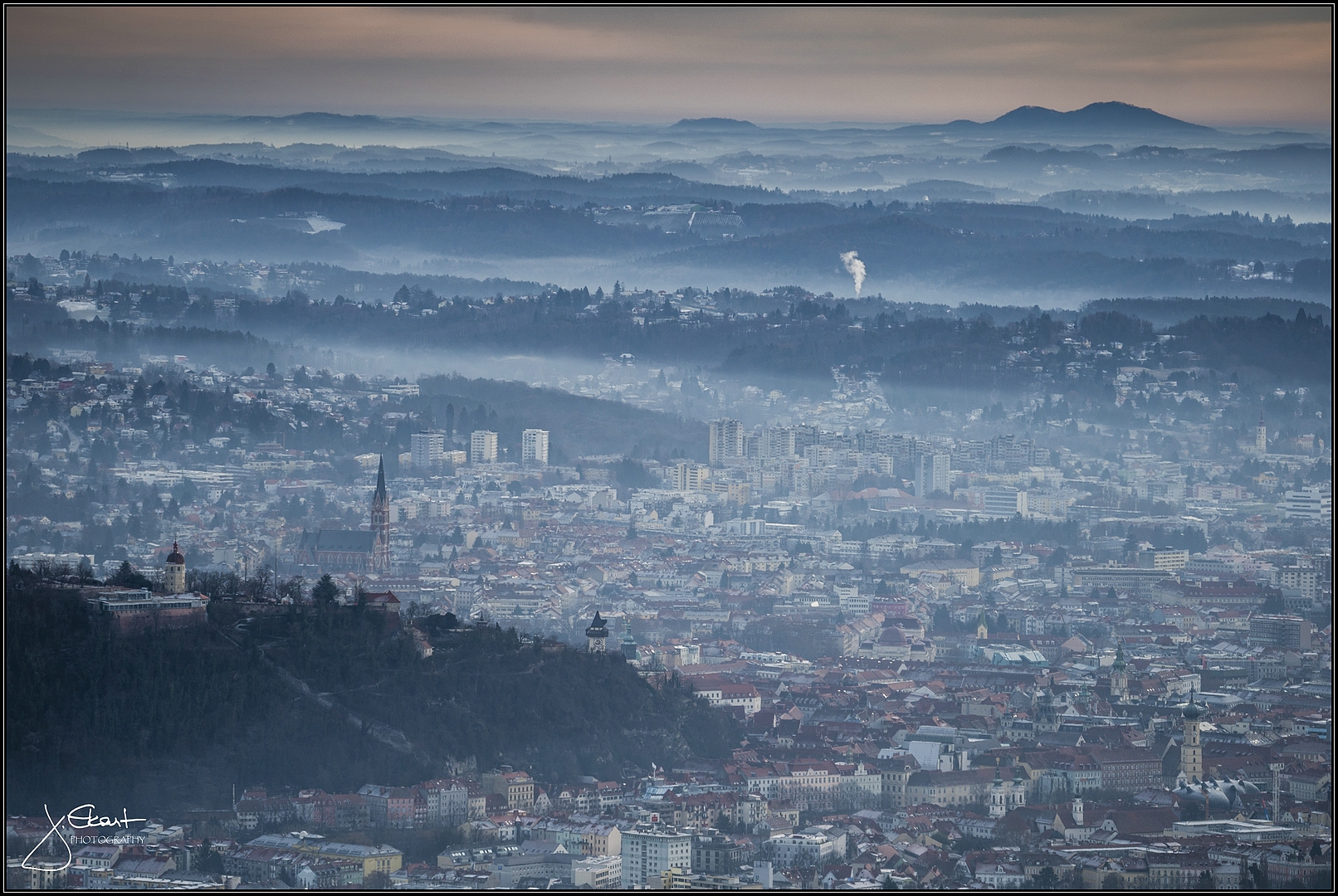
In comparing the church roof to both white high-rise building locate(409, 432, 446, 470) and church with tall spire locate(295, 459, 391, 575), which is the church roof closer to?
church with tall spire locate(295, 459, 391, 575)

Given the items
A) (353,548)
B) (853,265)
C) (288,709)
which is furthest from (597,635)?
(853,265)

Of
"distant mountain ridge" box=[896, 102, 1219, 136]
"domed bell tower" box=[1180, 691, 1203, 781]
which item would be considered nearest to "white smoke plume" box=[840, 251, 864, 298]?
"distant mountain ridge" box=[896, 102, 1219, 136]

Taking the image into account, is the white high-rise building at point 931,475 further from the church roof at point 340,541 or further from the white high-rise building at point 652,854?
the white high-rise building at point 652,854

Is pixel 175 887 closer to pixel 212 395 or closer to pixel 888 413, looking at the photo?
pixel 212 395

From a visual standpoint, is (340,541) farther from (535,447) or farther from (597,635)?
(597,635)

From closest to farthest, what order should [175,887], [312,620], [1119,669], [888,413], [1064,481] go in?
[175,887] → [312,620] → [1119,669] → [1064,481] → [888,413]

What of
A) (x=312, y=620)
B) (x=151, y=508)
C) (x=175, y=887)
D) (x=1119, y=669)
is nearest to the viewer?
(x=175, y=887)

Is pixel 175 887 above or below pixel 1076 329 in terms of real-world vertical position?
below

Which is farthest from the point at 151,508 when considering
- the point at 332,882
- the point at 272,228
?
the point at 272,228
